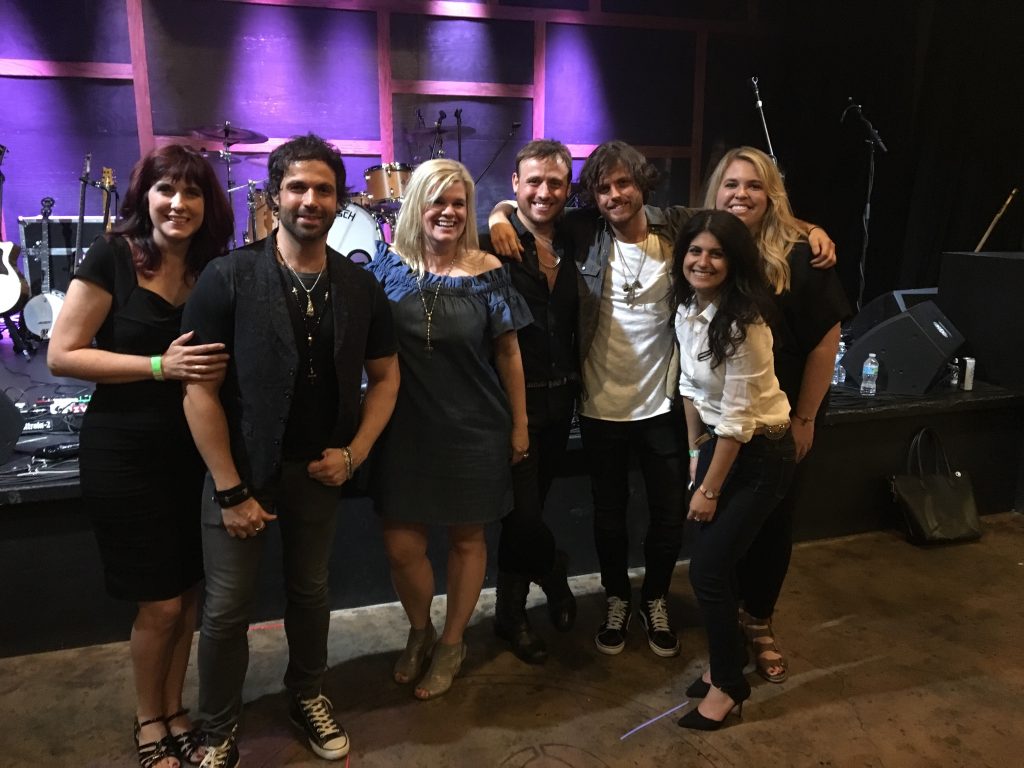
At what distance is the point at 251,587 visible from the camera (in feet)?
5.31

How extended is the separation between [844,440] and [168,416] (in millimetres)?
2566

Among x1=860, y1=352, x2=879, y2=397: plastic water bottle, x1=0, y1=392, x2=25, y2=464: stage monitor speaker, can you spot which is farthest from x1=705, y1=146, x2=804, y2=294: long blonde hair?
x1=0, y1=392, x2=25, y2=464: stage monitor speaker

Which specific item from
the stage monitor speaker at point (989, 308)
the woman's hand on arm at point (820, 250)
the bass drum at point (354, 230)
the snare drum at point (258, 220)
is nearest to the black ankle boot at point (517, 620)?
the woman's hand on arm at point (820, 250)

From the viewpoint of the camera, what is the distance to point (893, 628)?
2404 millimetres

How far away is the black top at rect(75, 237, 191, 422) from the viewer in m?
1.50

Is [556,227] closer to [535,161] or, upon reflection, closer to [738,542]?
[535,161]

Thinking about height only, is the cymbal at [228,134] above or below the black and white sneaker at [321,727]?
above

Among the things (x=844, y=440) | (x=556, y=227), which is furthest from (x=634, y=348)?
(x=844, y=440)

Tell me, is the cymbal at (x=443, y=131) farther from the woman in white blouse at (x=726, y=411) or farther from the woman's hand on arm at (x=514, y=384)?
the woman in white blouse at (x=726, y=411)

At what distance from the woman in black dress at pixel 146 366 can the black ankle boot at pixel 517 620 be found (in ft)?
3.17

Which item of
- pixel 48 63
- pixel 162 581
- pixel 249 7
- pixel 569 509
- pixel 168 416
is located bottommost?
pixel 569 509

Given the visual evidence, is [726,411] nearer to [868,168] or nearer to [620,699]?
[620,699]

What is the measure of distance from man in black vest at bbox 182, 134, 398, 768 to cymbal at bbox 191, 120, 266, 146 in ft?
10.2

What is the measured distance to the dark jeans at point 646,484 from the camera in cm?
211
